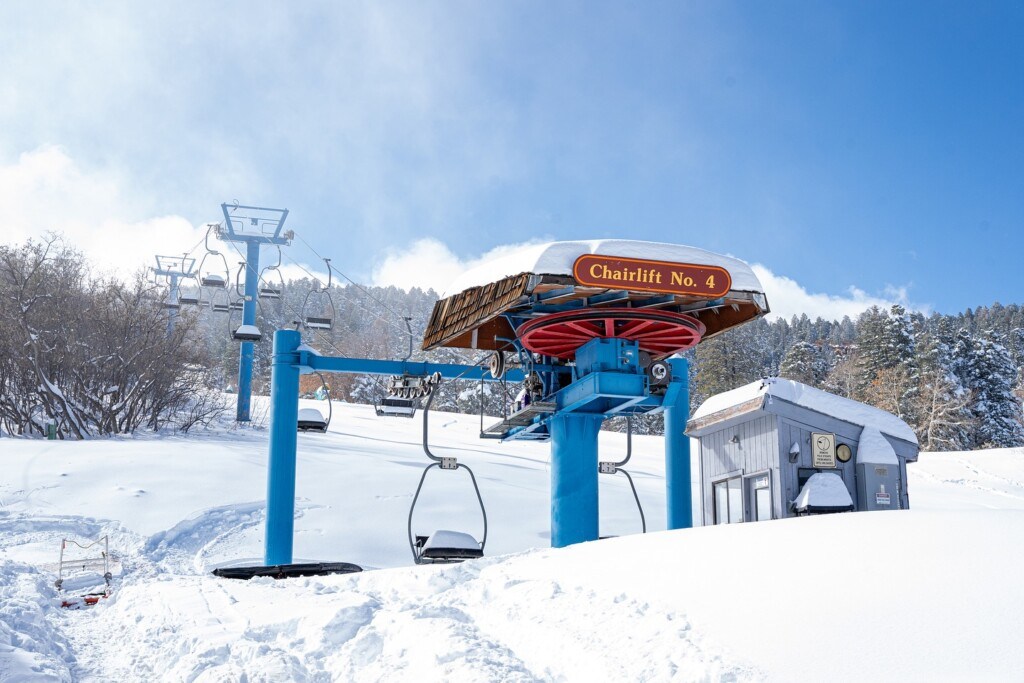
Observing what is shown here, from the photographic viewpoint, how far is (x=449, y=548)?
13.6 m

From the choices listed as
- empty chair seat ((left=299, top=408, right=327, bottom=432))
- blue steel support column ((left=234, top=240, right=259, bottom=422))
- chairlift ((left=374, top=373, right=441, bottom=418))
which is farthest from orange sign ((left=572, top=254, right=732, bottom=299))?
blue steel support column ((left=234, top=240, right=259, bottom=422))

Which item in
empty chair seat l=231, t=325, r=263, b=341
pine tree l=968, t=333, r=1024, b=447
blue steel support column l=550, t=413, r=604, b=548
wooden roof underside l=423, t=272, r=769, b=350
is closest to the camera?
wooden roof underside l=423, t=272, r=769, b=350

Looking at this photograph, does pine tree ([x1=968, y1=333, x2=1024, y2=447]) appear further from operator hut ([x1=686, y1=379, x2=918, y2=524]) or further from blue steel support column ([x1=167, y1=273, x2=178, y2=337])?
blue steel support column ([x1=167, y1=273, x2=178, y2=337])

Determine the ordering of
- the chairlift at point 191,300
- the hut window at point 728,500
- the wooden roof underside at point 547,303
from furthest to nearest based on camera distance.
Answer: the chairlift at point 191,300 < the hut window at point 728,500 < the wooden roof underside at point 547,303

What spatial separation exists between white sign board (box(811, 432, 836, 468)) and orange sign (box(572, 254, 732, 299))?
392 centimetres

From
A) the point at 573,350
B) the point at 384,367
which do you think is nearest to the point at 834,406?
the point at 573,350

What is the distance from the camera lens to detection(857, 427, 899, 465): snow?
1356cm

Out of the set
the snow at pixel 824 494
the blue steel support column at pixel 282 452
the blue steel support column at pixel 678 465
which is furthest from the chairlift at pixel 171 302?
the snow at pixel 824 494

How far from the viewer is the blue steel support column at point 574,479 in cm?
1329

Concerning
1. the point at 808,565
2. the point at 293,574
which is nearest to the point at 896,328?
the point at 293,574

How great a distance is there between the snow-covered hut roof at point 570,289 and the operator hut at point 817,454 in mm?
1783

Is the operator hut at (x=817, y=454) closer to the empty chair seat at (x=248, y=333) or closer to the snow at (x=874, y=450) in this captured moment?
the snow at (x=874, y=450)

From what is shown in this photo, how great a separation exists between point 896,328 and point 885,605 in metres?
60.9

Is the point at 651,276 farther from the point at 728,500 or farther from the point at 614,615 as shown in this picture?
the point at 728,500
